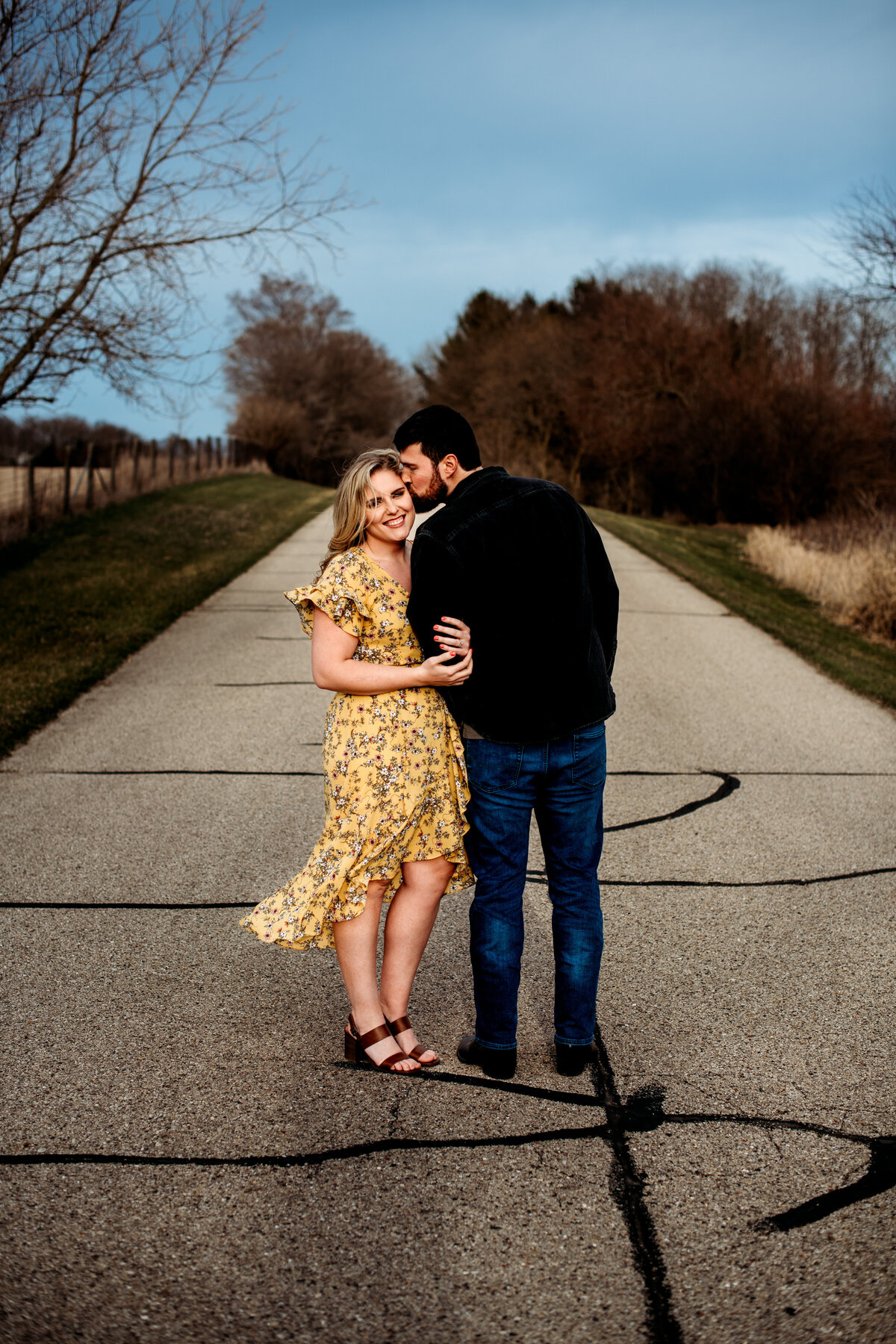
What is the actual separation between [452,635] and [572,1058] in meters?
1.31

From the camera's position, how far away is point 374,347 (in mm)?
60531

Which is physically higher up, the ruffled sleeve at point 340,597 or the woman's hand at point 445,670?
the ruffled sleeve at point 340,597

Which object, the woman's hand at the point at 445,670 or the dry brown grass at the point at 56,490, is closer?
the woman's hand at the point at 445,670

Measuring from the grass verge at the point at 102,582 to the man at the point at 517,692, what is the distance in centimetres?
439

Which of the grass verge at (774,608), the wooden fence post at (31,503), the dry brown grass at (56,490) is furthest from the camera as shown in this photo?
the wooden fence post at (31,503)

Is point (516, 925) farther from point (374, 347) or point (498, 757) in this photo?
point (374, 347)

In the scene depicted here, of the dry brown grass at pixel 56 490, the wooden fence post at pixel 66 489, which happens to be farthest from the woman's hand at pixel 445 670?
the wooden fence post at pixel 66 489

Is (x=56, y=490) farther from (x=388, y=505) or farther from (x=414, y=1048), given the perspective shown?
(x=414, y=1048)

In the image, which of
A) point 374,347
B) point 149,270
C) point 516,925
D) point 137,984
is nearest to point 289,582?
point 149,270

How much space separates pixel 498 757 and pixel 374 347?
60.8m

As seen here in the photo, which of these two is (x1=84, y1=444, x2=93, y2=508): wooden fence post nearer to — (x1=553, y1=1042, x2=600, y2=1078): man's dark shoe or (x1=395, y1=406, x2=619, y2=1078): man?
(x1=395, y1=406, x2=619, y2=1078): man

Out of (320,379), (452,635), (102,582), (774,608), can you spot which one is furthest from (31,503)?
(320,379)

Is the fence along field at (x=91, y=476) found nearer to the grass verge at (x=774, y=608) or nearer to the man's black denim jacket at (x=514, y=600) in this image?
the grass verge at (x=774, y=608)

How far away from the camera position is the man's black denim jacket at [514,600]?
9.02 feet
